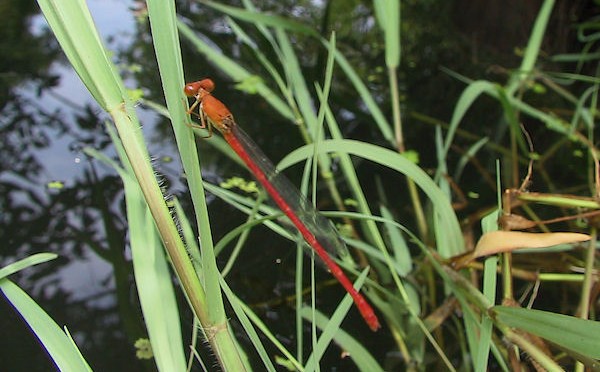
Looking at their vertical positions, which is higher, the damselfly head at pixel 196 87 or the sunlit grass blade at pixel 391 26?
the sunlit grass blade at pixel 391 26

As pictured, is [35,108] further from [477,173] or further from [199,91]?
[477,173]

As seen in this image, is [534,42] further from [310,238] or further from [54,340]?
[54,340]

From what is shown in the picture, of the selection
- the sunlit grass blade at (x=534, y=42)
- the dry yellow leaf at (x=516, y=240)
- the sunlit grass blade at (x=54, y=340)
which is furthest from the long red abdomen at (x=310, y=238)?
the sunlit grass blade at (x=534, y=42)

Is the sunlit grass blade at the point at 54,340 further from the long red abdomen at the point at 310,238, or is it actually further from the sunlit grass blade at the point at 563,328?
the sunlit grass blade at the point at 563,328

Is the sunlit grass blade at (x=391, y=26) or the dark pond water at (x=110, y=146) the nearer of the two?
the dark pond water at (x=110, y=146)

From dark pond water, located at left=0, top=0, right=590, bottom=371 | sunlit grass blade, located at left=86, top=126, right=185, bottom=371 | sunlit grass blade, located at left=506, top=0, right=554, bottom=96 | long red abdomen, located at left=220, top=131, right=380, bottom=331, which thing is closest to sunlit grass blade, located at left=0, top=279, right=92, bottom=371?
sunlit grass blade, located at left=86, top=126, right=185, bottom=371

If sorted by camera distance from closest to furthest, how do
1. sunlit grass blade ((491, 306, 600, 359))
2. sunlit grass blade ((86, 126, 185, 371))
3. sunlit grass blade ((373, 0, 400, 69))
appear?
sunlit grass blade ((491, 306, 600, 359)) < sunlit grass blade ((86, 126, 185, 371)) < sunlit grass blade ((373, 0, 400, 69))

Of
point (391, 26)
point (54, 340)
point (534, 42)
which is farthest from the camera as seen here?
point (534, 42)

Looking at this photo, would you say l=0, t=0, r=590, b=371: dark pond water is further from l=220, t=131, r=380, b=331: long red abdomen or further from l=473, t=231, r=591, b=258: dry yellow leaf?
l=473, t=231, r=591, b=258: dry yellow leaf

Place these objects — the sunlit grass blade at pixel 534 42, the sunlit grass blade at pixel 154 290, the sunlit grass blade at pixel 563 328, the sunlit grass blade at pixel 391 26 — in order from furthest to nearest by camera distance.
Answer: the sunlit grass blade at pixel 534 42 < the sunlit grass blade at pixel 391 26 < the sunlit grass blade at pixel 154 290 < the sunlit grass blade at pixel 563 328

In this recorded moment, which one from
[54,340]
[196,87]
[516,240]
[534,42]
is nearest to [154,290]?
[54,340]
